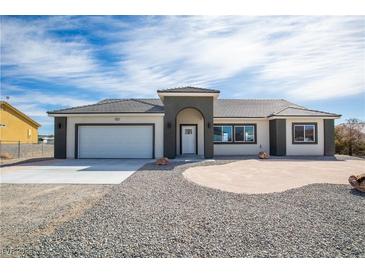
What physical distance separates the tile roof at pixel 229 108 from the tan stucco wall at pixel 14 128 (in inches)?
515

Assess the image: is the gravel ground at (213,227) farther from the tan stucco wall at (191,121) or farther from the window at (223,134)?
the window at (223,134)

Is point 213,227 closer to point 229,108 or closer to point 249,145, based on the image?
point 249,145

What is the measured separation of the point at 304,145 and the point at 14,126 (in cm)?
3147

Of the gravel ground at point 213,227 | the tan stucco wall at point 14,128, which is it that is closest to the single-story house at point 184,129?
the gravel ground at point 213,227

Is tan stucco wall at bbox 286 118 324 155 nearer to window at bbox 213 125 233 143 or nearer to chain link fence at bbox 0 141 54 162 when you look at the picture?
window at bbox 213 125 233 143

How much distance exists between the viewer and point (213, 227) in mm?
4121

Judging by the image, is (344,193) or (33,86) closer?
(344,193)

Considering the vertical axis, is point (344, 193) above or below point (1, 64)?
below

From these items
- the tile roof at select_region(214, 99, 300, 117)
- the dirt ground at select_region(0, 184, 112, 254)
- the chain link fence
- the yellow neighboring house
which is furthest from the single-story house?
the yellow neighboring house
